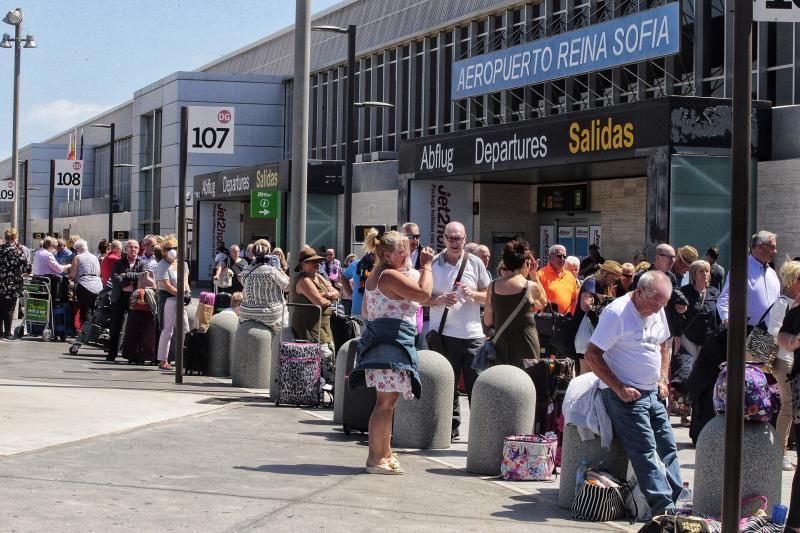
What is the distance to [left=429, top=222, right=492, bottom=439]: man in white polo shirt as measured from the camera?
11.4 m

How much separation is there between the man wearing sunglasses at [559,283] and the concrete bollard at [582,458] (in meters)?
6.12

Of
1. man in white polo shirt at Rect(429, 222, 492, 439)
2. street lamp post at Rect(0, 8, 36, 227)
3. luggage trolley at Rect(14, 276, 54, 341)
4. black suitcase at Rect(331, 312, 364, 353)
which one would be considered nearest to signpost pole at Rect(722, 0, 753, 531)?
man in white polo shirt at Rect(429, 222, 492, 439)

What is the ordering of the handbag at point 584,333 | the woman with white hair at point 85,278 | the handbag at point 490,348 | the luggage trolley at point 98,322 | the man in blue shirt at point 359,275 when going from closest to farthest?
the handbag at point 490,348
the handbag at point 584,333
the man in blue shirt at point 359,275
the luggage trolley at point 98,322
the woman with white hair at point 85,278

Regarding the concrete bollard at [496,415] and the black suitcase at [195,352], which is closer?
the concrete bollard at [496,415]

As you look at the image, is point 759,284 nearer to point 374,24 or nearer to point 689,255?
point 689,255

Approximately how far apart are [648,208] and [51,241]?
10.3 m

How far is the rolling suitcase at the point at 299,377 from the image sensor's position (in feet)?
44.8

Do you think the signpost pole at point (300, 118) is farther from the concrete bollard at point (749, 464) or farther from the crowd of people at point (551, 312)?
the concrete bollard at point (749, 464)

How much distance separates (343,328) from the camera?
51.1 ft

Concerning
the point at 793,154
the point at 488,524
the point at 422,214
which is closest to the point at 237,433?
the point at 488,524

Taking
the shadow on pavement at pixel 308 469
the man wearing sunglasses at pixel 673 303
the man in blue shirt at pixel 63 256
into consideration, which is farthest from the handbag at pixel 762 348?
the man in blue shirt at pixel 63 256

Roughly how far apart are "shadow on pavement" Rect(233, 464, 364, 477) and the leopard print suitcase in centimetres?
380

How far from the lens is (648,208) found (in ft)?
71.0

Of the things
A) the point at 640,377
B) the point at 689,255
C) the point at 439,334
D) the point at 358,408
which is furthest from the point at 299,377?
the point at 640,377
